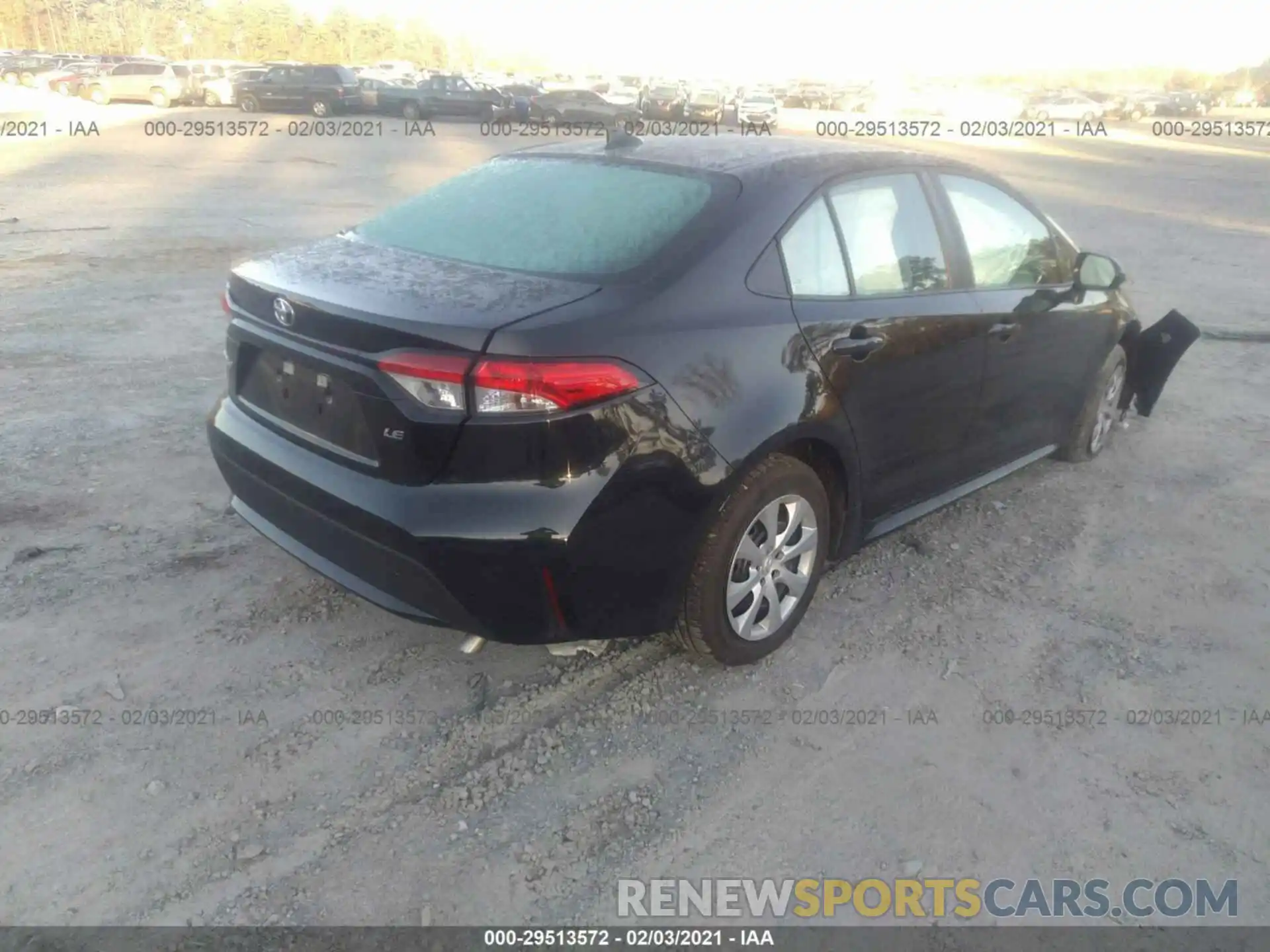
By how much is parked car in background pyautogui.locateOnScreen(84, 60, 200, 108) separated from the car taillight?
3674 cm

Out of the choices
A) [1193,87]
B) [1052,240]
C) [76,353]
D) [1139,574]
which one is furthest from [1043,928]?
[1193,87]

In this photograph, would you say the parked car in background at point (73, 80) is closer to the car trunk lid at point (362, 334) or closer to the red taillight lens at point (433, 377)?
the car trunk lid at point (362, 334)

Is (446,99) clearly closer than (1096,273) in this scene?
No

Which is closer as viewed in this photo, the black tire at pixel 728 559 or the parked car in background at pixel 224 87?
the black tire at pixel 728 559

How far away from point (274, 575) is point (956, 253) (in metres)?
2.93

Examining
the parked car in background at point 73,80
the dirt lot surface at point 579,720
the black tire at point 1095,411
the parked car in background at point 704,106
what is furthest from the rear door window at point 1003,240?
the parked car in background at point 73,80

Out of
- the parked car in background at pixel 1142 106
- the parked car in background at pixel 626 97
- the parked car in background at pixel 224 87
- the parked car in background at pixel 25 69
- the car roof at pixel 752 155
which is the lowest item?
the parked car in background at pixel 25 69

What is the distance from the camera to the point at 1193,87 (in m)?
86.5

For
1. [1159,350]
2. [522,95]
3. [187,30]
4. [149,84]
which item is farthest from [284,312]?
[187,30]

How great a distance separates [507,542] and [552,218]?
1203 millimetres

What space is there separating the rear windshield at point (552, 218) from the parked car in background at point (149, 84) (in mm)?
35619

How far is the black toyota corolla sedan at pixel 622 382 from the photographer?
8.49 feet

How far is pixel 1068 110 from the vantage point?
47000 millimetres

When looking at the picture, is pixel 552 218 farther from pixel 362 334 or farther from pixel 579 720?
pixel 579 720
